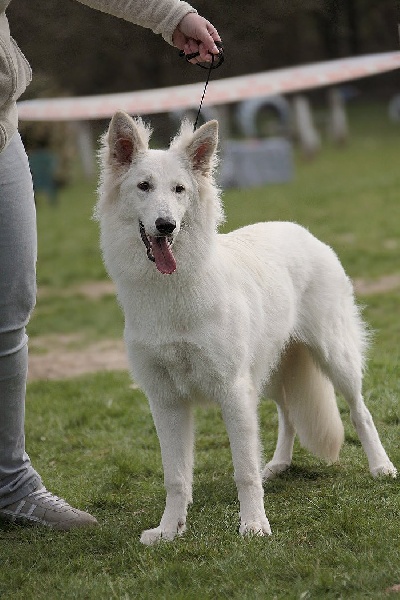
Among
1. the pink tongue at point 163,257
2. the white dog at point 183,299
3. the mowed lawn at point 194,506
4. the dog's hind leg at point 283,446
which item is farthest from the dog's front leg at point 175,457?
the dog's hind leg at point 283,446

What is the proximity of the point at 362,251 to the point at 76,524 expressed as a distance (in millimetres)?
7366

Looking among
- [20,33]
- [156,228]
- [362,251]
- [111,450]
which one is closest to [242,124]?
[362,251]

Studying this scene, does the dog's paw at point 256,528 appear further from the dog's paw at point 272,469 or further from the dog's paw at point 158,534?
the dog's paw at point 272,469

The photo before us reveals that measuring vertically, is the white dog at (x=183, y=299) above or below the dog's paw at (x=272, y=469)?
above

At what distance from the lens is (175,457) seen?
4.04 m

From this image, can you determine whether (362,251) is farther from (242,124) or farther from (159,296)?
(242,124)

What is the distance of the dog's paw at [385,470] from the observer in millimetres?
4492

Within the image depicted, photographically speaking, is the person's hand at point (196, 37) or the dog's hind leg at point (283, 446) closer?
the person's hand at point (196, 37)

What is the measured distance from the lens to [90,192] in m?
19.8

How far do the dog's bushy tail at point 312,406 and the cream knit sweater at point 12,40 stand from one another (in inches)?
67.5

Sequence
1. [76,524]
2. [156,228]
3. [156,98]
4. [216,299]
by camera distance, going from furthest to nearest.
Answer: [156,98], [76,524], [216,299], [156,228]

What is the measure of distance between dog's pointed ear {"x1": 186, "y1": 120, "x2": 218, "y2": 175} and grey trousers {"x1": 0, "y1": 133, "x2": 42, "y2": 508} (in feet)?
2.25

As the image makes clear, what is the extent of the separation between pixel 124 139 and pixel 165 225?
45 cm

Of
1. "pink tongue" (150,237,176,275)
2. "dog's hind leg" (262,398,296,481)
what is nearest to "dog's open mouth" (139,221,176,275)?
"pink tongue" (150,237,176,275)
